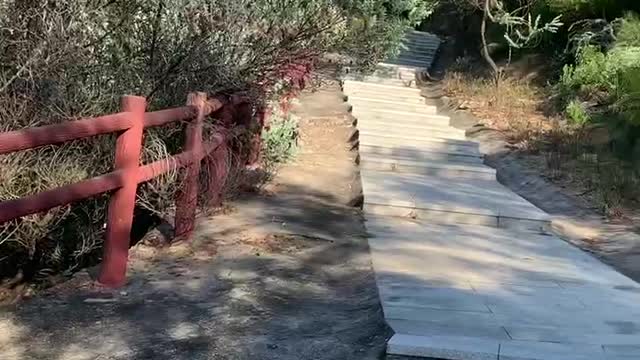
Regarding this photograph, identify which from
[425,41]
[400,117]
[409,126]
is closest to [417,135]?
[409,126]

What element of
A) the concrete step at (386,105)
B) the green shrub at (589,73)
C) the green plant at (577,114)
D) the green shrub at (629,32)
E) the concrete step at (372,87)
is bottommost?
the concrete step at (386,105)

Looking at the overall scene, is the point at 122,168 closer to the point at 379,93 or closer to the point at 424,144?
the point at 424,144

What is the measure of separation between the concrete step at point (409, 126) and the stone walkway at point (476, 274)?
1846mm


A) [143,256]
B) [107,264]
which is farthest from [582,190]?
[107,264]

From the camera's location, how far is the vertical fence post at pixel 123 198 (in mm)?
5051

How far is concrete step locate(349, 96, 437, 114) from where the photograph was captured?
16641mm

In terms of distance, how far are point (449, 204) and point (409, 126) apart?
589cm

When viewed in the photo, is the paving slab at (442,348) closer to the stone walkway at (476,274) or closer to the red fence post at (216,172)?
the stone walkway at (476,274)

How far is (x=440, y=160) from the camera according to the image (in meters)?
12.0

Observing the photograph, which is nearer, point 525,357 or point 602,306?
point 525,357

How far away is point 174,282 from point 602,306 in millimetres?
2651

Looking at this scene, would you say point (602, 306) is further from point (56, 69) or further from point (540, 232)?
point (56, 69)

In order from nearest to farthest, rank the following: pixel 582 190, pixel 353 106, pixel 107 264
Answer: pixel 107 264, pixel 582 190, pixel 353 106

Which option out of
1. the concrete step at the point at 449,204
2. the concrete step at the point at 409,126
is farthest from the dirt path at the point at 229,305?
the concrete step at the point at 409,126
